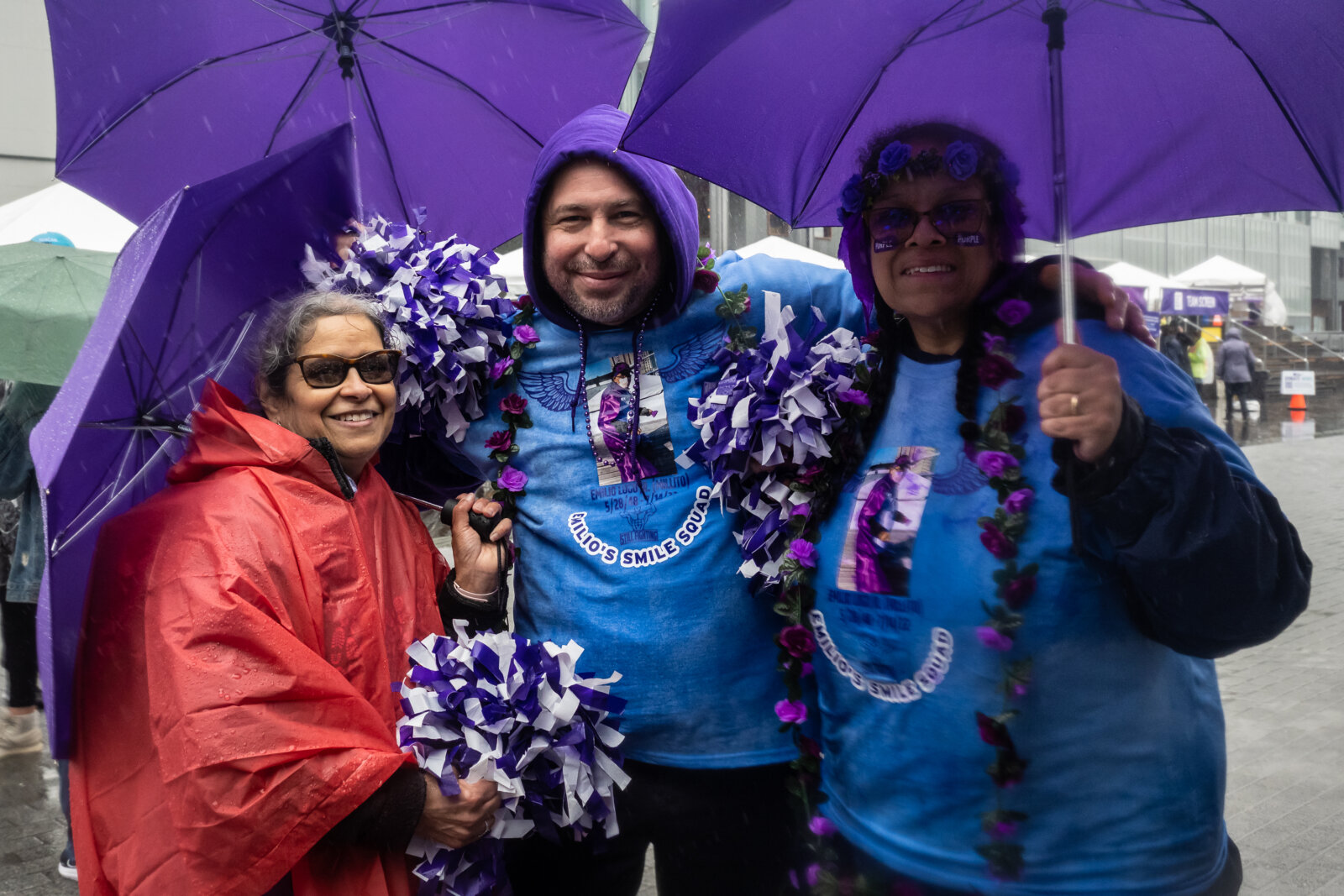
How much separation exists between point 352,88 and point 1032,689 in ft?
8.60

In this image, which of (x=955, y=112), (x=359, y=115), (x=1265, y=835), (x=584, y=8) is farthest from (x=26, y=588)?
(x=1265, y=835)

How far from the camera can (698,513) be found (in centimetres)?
269

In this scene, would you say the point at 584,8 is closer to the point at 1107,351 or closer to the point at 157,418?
the point at 157,418

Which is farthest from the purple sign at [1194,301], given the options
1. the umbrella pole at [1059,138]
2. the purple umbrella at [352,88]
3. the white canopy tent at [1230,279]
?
the umbrella pole at [1059,138]

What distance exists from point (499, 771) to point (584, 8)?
7.58 feet

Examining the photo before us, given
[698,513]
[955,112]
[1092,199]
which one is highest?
[955,112]

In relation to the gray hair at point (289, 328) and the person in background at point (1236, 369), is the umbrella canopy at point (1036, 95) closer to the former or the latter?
the gray hair at point (289, 328)

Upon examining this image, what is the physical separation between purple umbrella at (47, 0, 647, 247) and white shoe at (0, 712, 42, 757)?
353cm

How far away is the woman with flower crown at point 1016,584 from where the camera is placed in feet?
5.83

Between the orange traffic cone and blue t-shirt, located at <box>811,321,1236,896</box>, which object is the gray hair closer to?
blue t-shirt, located at <box>811,321,1236,896</box>

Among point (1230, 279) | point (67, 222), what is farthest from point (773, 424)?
point (1230, 279)

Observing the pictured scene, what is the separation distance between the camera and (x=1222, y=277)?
17609 mm

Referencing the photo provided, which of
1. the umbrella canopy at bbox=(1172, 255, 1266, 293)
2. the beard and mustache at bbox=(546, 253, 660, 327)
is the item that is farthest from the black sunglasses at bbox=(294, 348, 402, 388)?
the umbrella canopy at bbox=(1172, 255, 1266, 293)

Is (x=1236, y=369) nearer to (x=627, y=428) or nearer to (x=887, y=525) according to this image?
(x=627, y=428)
